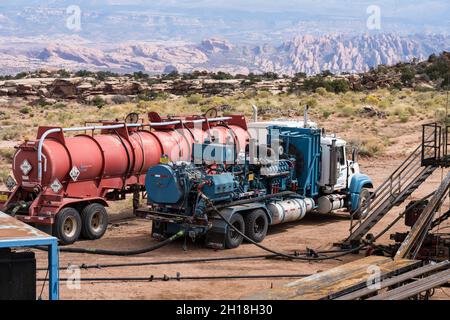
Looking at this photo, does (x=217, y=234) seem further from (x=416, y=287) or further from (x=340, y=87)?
(x=340, y=87)

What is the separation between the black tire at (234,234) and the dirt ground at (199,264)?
174mm

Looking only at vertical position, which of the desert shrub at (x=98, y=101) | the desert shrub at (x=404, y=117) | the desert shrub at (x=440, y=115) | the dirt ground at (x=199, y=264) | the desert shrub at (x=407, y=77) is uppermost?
the desert shrub at (x=407, y=77)

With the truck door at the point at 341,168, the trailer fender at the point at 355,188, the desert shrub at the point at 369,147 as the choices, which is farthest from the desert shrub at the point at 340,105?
the truck door at the point at 341,168


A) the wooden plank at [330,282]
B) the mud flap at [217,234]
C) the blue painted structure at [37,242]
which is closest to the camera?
the blue painted structure at [37,242]

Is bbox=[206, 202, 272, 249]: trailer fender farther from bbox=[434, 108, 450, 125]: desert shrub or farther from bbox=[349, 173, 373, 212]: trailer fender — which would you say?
bbox=[434, 108, 450, 125]: desert shrub

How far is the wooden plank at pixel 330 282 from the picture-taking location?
11.3m

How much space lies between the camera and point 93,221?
2017cm

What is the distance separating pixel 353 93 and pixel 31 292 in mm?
53640

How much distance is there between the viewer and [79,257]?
58.2ft

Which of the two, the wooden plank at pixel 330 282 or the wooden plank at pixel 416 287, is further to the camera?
the wooden plank at pixel 416 287

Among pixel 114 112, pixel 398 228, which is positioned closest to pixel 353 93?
pixel 114 112

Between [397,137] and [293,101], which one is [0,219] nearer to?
[397,137]

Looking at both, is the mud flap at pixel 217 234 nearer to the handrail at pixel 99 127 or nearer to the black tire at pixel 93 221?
the black tire at pixel 93 221

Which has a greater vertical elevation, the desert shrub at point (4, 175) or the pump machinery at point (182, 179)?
the pump machinery at point (182, 179)
